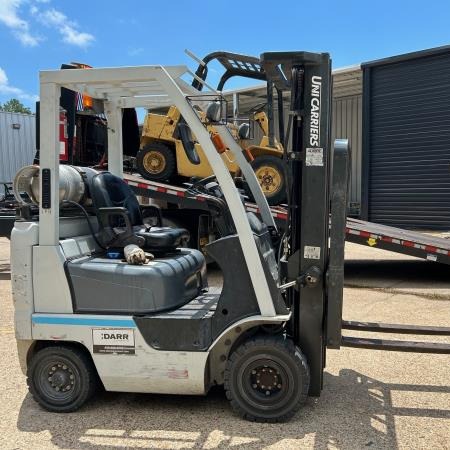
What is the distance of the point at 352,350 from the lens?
17.5 ft

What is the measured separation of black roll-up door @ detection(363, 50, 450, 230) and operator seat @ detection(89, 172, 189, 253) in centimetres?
1546

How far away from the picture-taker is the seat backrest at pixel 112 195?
424cm

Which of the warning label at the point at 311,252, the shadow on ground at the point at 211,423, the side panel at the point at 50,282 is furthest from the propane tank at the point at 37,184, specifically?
the warning label at the point at 311,252

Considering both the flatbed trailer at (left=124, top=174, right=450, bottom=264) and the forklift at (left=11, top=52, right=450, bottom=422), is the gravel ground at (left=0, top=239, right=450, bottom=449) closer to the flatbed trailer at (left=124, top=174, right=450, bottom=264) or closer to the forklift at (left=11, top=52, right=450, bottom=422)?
the forklift at (left=11, top=52, right=450, bottom=422)

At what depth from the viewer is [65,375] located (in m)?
3.90

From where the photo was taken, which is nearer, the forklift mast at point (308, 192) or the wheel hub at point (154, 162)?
the forklift mast at point (308, 192)

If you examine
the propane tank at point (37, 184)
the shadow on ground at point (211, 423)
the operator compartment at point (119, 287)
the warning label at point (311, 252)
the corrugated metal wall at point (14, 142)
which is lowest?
the shadow on ground at point (211, 423)

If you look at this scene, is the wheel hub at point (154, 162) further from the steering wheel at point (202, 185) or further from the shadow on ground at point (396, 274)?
the steering wheel at point (202, 185)

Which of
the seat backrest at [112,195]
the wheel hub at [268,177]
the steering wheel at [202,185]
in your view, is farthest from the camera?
the wheel hub at [268,177]

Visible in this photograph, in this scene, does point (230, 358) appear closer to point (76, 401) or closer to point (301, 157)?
point (76, 401)

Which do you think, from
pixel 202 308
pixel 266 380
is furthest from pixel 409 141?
pixel 266 380

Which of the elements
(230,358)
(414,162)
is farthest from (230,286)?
(414,162)

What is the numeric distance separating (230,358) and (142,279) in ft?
2.71

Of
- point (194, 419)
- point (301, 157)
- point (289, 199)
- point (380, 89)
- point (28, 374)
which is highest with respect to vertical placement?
point (380, 89)
